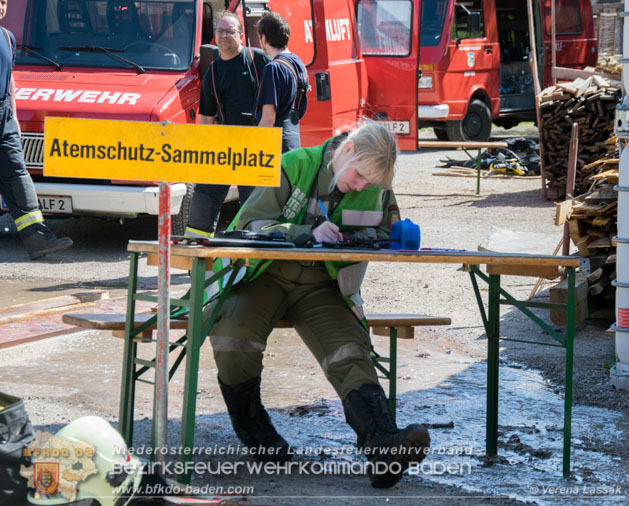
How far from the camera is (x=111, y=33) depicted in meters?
8.80

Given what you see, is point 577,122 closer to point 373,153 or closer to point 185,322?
point 373,153

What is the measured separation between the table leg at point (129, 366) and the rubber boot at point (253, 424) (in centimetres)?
33

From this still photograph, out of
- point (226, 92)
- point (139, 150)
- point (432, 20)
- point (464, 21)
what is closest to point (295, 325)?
point (139, 150)

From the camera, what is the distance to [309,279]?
13.5ft

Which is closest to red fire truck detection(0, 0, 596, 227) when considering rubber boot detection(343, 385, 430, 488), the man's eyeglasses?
the man's eyeglasses

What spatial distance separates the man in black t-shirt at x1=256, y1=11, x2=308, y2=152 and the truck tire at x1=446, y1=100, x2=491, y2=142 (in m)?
9.81

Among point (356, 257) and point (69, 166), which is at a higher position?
point (69, 166)

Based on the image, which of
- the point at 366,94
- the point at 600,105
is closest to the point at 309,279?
the point at 366,94

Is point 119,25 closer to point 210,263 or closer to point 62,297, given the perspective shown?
point 62,297

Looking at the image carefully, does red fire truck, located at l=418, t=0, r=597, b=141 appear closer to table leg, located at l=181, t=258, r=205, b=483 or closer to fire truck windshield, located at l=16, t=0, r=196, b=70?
fire truck windshield, located at l=16, t=0, r=196, b=70

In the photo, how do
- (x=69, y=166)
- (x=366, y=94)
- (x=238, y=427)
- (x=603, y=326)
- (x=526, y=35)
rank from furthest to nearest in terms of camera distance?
(x=526, y=35) → (x=366, y=94) → (x=603, y=326) → (x=238, y=427) → (x=69, y=166)

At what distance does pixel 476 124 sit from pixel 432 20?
2165mm

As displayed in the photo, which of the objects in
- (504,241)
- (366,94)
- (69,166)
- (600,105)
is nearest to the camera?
(69,166)

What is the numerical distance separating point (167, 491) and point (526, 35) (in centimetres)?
1689
